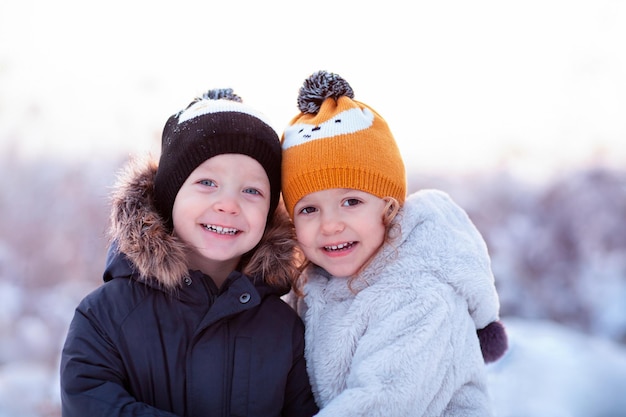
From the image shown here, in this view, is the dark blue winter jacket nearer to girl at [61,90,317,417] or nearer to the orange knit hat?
girl at [61,90,317,417]

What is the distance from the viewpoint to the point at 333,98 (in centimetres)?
178

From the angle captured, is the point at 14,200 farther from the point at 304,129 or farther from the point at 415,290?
the point at 415,290

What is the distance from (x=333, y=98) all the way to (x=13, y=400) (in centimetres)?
192

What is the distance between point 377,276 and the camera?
1.61 metres

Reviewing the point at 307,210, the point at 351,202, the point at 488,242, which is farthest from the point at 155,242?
the point at 488,242

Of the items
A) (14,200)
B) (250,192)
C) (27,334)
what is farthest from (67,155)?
(250,192)

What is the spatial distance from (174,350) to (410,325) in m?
0.64

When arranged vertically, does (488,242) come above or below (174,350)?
below

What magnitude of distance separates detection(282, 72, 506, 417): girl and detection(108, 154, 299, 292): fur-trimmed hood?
82 millimetres

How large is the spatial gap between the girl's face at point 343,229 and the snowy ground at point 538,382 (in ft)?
3.21

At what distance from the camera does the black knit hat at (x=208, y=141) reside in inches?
62.4

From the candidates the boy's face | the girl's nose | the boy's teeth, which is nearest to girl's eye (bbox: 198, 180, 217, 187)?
the boy's face

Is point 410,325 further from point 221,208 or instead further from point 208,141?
point 208,141

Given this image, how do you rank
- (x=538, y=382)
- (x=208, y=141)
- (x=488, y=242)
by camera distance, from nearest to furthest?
(x=208, y=141) → (x=538, y=382) → (x=488, y=242)
